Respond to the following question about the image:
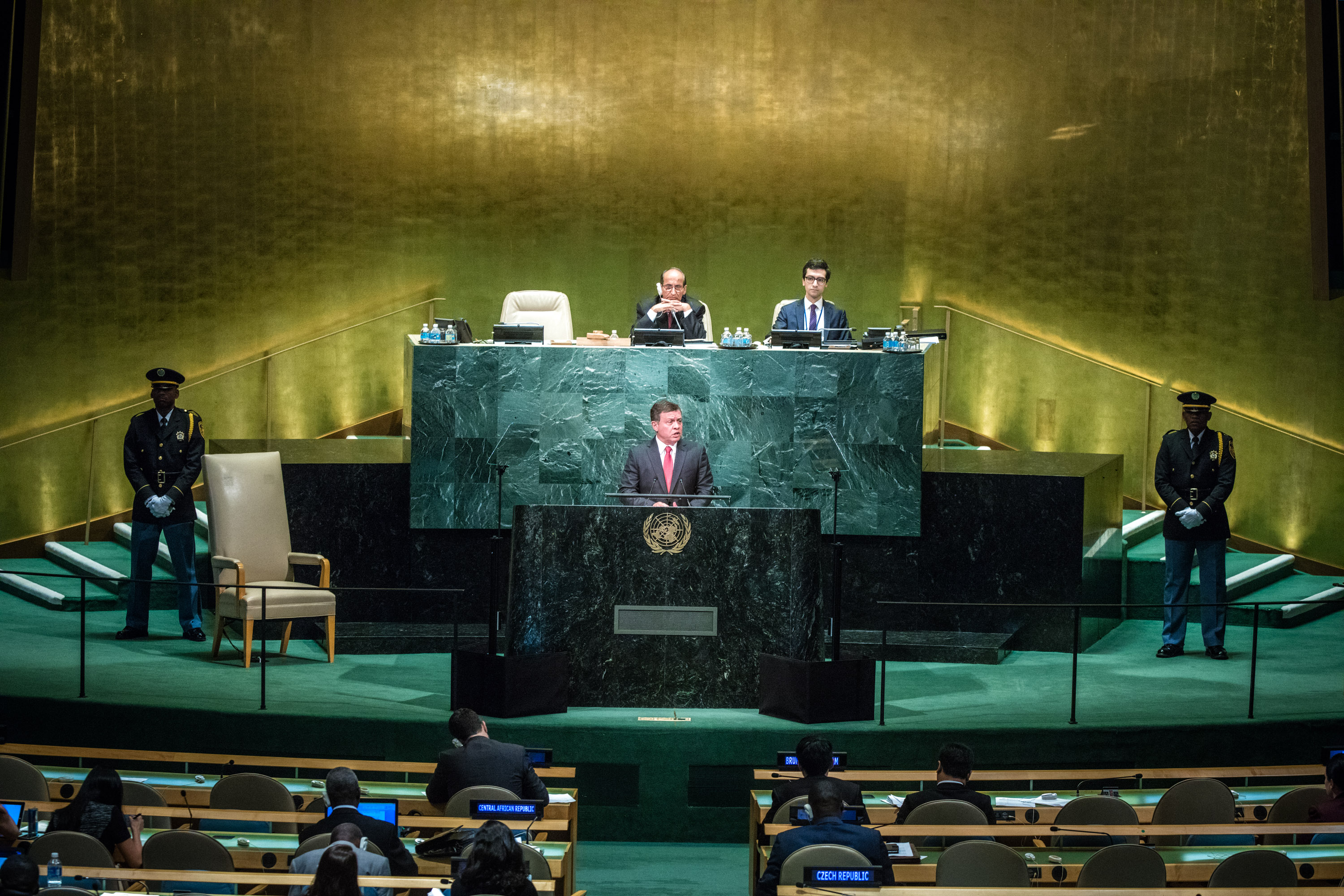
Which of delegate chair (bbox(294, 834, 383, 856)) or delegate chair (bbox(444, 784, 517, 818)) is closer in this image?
delegate chair (bbox(294, 834, 383, 856))

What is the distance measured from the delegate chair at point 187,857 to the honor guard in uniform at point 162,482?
13.6 ft

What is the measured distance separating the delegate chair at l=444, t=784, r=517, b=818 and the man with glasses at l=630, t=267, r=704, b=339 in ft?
13.3

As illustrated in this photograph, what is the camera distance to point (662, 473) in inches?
314

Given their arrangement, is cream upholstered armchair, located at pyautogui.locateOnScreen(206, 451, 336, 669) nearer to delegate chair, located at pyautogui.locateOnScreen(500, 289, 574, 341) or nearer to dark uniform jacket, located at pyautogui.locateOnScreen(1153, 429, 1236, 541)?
delegate chair, located at pyautogui.locateOnScreen(500, 289, 574, 341)

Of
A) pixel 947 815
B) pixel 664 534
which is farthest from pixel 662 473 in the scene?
pixel 947 815

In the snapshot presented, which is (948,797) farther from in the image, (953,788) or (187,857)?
(187,857)

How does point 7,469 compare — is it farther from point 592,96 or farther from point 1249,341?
point 1249,341

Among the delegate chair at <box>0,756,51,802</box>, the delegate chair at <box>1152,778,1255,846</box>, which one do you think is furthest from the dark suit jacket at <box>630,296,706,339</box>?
the delegate chair at <box>0,756,51,802</box>

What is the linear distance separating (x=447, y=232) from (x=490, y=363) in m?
3.71

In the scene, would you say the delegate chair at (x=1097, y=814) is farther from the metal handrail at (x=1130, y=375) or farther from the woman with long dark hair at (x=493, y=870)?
the metal handrail at (x=1130, y=375)

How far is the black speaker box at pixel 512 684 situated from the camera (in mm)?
7133

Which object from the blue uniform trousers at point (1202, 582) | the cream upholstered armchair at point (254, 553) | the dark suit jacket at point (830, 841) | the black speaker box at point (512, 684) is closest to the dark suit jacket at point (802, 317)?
the blue uniform trousers at point (1202, 582)

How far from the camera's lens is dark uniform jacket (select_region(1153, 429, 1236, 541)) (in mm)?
8828

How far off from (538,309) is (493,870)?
→ 6.03 metres
